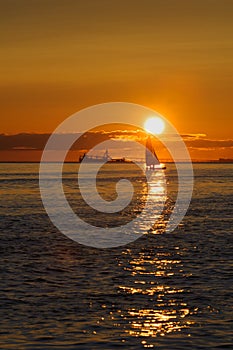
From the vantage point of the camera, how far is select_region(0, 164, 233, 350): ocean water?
19.8 metres

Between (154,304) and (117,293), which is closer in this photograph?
(154,304)

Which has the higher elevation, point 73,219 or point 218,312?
point 73,219

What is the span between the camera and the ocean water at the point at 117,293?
65.0ft

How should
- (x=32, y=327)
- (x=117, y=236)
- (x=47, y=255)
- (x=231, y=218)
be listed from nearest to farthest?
(x=32, y=327)
(x=47, y=255)
(x=117, y=236)
(x=231, y=218)

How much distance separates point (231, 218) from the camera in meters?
59.3

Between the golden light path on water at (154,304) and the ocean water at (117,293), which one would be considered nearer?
the ocean water at (117,293)

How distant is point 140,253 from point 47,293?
489 inches

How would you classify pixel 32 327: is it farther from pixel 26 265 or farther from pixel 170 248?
pixel 170 248

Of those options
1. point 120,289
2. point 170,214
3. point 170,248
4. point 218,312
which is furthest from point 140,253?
point 170,214

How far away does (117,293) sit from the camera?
25609 mm

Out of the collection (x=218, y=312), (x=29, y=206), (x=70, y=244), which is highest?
(x=29, y=206)

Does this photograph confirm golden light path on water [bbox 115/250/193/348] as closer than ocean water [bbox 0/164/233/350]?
No

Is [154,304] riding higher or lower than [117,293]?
lower

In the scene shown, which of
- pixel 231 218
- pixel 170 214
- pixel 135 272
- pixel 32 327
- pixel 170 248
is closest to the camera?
pixel 32 327
